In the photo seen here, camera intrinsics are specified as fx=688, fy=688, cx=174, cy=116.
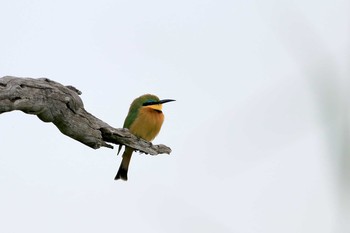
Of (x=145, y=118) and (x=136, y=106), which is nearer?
(x=145, y=118)

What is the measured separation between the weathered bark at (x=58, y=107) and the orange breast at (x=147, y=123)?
2010mm

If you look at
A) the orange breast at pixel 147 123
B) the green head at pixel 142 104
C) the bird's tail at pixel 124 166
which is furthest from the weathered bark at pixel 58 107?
the bird's tail at pixel 124 166

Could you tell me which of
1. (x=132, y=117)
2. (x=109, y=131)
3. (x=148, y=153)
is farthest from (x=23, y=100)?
(x=132, y=117)

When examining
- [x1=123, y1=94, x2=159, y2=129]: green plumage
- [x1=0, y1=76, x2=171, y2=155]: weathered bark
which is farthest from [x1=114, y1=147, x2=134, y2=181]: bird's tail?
[x1=0, y1=76, x2=171, y2=155]: weathered bark

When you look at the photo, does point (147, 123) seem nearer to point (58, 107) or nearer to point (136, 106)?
point (136, 106)

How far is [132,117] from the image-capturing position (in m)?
6.05

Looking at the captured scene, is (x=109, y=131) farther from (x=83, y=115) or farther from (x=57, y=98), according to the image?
(x=57, y=98)

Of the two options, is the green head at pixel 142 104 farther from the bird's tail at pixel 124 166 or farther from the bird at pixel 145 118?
the bird's tail at pixel 124 166

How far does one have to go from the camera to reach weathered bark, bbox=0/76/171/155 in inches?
125

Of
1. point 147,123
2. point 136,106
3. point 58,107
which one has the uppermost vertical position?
point 136,106

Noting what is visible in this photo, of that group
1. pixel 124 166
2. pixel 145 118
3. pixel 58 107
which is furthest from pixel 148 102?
pixel 58 107

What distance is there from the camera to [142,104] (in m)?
6.07

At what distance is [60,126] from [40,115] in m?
0.15

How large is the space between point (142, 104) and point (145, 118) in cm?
27
